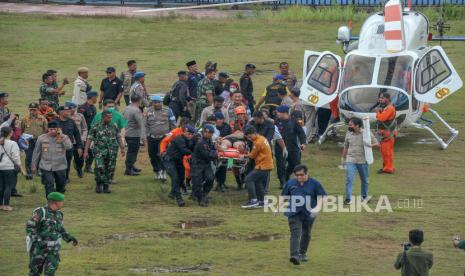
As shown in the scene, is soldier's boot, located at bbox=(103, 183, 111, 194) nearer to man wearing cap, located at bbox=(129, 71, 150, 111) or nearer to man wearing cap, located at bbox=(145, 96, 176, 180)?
man wearing cap, located at bbox=(145, 96, 176, 180)

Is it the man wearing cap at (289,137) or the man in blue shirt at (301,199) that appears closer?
the man in blue shirt at (301,199)

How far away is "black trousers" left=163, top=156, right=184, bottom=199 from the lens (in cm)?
2178

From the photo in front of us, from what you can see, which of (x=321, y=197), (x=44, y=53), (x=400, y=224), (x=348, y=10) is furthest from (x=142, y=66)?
(x=321, y=197)

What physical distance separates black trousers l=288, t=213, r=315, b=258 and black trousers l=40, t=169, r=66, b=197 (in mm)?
4915

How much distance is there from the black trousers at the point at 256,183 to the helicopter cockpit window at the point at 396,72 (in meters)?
5.34

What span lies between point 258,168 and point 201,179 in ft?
3.59

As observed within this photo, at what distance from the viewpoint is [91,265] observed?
18.1m

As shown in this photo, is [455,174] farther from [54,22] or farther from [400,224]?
[54,22]

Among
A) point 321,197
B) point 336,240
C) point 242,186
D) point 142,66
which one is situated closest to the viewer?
point 321,197

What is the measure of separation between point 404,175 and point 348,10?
735 inches

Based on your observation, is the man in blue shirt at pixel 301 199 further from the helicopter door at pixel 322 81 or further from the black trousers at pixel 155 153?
the helicopter door at pixel 322 81

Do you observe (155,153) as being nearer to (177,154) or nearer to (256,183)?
(177,154)

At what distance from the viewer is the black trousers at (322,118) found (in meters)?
27.5

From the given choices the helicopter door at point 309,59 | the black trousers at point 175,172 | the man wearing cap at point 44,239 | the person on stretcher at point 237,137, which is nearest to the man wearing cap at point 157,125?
the person on stretcher at point 237,137
